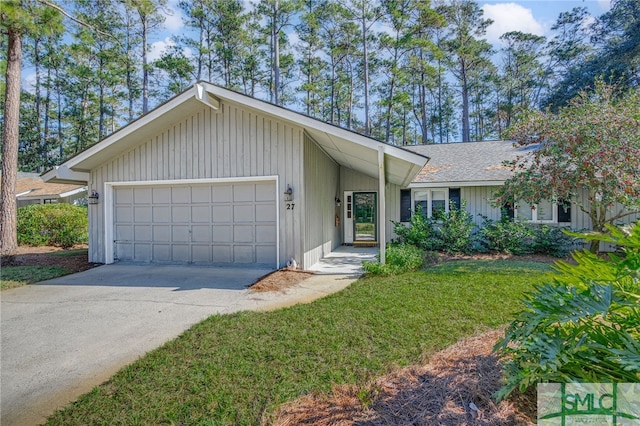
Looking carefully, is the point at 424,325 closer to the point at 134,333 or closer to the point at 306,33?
the point at 134,333

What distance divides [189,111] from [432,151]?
1064cm

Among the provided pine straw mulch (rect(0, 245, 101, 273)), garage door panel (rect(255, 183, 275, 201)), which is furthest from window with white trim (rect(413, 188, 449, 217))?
pine straw mulch (rect(0, 245, 101, 273))

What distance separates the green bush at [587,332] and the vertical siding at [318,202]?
5.68m

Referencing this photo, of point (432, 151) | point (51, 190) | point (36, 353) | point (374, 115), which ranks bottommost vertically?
point (36, 353)

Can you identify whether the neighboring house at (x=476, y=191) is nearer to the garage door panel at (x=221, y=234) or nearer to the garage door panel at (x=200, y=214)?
the garage door panel at (x=221, y=234)

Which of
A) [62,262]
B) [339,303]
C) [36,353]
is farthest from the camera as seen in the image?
[62,262]

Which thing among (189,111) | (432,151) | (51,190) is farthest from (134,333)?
(51,190)

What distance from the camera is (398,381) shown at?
248 centimetres

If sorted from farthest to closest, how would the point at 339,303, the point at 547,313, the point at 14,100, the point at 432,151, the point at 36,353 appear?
the point at 432,151 < the point at 14,100 < the point at 339,303 < the point at 36,353 < the point at 547,313

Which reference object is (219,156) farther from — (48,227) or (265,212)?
(48,227)

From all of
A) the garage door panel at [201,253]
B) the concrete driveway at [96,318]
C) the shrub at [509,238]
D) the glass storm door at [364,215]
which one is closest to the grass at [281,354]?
the concrete driveway at [96,318]

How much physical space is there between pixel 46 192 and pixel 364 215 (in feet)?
61.5

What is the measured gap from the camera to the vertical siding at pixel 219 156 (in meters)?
7.30

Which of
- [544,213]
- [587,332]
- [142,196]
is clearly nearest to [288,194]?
[142,196]
